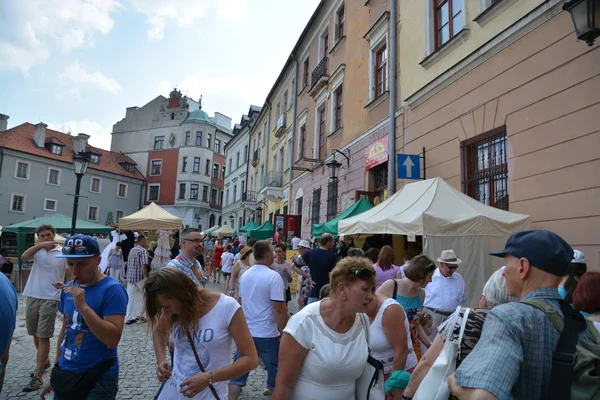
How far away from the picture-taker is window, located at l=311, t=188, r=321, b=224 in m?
16.8

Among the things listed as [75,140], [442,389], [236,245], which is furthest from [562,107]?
[75,140]

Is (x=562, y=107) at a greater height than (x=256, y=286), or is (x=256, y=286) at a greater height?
(x=562, y=107)

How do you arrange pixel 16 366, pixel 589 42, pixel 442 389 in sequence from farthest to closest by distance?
pixel 16 366 < pixel 589 42 < pixel 442 389

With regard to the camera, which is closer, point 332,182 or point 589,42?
point 589,42

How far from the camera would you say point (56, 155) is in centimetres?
4094

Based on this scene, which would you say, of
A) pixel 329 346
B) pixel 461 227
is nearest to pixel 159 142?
pixel 461 227

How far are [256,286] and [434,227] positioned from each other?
3.32 meters

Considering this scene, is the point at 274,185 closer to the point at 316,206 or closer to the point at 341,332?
the point at 316,206

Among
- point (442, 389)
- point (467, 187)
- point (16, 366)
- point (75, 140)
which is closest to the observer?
point (442, 389)

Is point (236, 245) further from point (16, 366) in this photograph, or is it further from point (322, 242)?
point (16, 366)

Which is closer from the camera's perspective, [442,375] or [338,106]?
[442,375]

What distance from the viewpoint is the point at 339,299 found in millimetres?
2512

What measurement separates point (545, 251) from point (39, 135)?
4830 centimetres

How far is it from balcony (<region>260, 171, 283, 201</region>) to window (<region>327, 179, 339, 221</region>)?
24.9ft
